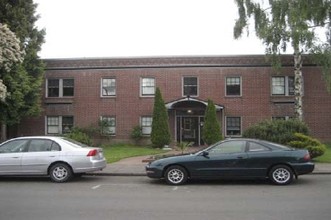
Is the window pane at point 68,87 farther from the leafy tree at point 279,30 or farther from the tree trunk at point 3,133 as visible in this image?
the leafy tree at point 279,30

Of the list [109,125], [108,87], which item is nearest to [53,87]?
[108,87]

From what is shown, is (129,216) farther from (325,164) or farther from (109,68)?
(109,68)

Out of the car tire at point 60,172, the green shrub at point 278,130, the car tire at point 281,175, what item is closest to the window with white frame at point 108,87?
the green shrub at point 278,130

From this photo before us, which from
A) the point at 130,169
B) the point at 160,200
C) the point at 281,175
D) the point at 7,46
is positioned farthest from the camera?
the point at 130,169

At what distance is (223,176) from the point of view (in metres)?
12.9

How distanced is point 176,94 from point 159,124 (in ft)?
9.77

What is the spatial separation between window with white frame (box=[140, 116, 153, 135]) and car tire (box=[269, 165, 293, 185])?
1769cm

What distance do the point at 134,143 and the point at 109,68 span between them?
5.31 metres

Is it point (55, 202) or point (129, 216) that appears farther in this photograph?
point (55, 202)

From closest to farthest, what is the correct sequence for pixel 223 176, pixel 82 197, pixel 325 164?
pixel 82 197 < pixel 223 176 < pixel 325 164

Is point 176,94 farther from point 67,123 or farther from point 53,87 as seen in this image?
point 53,87

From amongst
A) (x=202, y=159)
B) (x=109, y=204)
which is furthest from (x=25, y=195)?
(x=202, y=159)

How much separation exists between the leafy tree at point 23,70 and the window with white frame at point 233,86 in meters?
12.0

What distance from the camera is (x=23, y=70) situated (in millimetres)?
26812
